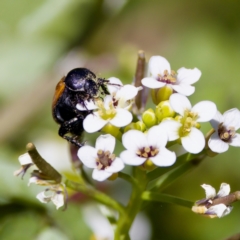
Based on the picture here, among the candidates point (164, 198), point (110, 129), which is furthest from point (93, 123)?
point (164, 198)

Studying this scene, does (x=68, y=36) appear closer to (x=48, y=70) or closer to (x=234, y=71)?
(x=48, y=70)

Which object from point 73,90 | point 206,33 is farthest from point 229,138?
point 206,33

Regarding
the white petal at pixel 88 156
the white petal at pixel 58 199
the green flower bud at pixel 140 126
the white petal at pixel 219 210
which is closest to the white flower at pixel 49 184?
the white petal at pixel 58 199

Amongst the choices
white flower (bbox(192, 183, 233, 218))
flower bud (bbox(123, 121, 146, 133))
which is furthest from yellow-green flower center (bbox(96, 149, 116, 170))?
white flower (bbox(192, 183, 233, 218))

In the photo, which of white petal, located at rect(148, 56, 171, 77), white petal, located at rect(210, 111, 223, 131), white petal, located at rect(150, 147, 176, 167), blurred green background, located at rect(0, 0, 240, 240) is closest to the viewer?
white petal, located at rect(150, 147, 176, 167)

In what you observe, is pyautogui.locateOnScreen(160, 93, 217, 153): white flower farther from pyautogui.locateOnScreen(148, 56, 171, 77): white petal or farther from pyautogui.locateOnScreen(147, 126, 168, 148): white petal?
pyautogui.locateOnScreen(148, 56, 171, 77): white petal

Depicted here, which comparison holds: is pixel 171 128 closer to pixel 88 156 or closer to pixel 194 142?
pixel 194 142
